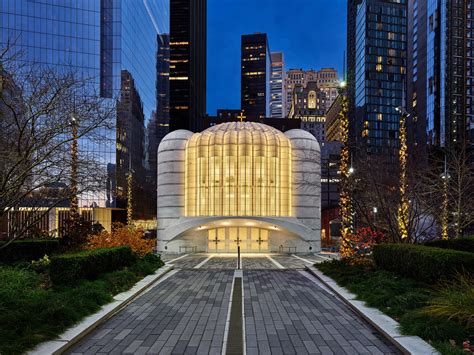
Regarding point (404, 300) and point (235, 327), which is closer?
point (235, 327)

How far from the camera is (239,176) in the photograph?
124 ft

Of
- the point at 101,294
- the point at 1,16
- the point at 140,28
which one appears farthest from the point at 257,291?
the point at 140,28

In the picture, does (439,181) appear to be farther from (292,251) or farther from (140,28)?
(140,28)

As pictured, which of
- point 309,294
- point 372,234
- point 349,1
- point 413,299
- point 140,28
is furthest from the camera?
point 349,1

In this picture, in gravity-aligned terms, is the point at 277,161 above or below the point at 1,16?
below

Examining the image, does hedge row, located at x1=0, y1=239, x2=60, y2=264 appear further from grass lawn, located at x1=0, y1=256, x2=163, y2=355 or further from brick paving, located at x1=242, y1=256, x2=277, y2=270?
brick paving, located at x1=242, y1=256, x2=277, y2=270

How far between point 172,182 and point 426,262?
29253 mm

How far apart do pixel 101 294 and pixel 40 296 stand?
1.68 metres

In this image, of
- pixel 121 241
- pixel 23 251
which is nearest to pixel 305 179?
pixel 121 241

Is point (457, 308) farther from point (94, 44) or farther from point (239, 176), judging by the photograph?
point (94, 44)

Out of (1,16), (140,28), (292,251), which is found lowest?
(292,251)

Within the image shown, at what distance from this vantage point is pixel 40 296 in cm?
1124

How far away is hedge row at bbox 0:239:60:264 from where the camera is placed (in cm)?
1791

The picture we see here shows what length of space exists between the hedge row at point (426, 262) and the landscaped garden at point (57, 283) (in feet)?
31.9
